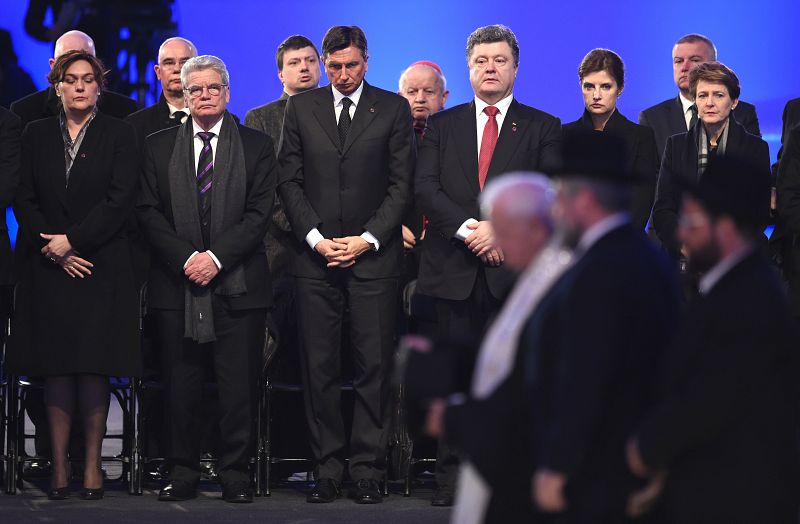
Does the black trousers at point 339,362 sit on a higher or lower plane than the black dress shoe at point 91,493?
higher

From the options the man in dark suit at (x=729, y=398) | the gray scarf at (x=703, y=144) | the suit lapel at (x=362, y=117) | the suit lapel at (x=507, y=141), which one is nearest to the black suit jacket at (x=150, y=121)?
the suit lapel at (x=362, y=117)

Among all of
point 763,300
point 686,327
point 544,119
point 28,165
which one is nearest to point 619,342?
point 686,327

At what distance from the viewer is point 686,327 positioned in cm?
288

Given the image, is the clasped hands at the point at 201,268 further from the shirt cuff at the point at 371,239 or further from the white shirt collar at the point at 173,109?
the white shirt collar at the point at 173,109

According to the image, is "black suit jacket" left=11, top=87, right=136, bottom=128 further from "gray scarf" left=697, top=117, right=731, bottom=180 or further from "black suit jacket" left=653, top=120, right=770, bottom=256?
"gray scarf" left=697, top=117, right=731, bottom=180

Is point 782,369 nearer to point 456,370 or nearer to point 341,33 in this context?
point 456,370

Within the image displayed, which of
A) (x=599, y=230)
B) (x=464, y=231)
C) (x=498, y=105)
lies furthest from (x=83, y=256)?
(x=599, y=230)

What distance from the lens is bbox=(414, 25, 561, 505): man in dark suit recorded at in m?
5.66

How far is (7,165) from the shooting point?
5.66 m

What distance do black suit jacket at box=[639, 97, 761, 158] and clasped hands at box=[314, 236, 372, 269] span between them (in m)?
1.61

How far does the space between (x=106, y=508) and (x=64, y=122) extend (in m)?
1.56

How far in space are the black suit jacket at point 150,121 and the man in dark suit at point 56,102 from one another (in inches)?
10.8

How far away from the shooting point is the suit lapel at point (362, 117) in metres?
5.80

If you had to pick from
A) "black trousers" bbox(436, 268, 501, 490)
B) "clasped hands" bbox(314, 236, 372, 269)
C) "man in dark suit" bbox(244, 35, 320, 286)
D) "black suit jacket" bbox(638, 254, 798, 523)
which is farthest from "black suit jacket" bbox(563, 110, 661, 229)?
"black suit jacket" bbox(638, 254, 798, 523)
